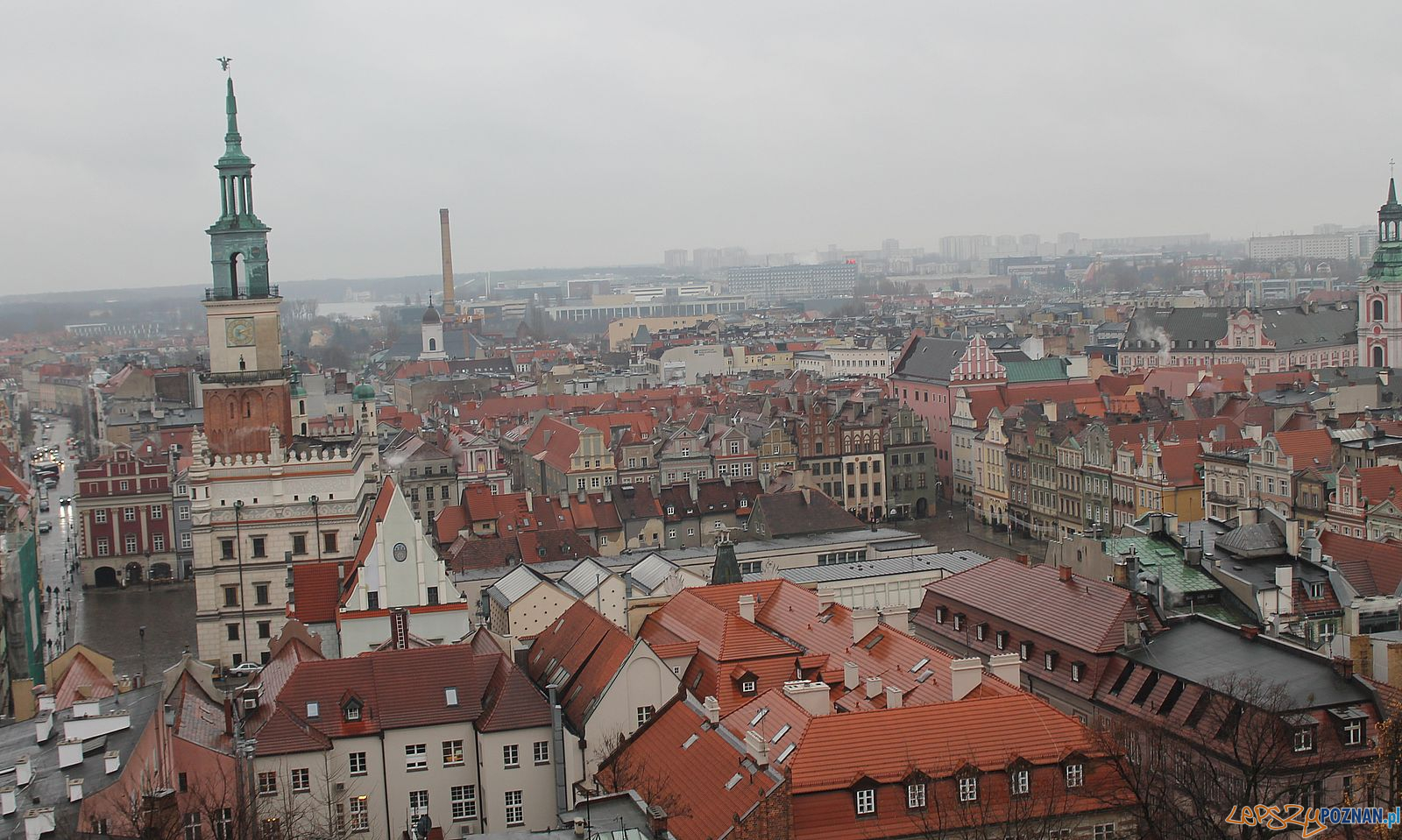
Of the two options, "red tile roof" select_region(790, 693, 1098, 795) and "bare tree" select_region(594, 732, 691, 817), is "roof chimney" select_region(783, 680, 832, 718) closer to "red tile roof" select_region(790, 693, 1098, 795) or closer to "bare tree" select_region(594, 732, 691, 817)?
"red tile roof" select_region(790, 693, 1098, 795)

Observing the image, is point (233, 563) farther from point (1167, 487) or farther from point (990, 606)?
point (1167, 487)

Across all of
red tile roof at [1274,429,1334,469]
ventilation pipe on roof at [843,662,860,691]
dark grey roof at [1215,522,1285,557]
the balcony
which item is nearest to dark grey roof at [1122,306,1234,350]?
red tile roof at [1274,429,1334,469]

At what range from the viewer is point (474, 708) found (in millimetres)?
37469

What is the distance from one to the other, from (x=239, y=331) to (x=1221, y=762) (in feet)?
130

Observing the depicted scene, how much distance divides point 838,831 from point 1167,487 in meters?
46.0

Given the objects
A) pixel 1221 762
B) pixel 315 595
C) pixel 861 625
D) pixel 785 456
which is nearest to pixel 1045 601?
pixel 861 625

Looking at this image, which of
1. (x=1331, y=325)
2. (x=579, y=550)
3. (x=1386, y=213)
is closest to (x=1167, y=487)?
(x=579, y=550)

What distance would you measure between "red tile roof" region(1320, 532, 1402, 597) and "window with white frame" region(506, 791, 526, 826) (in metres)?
24.4

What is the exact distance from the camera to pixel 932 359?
106m

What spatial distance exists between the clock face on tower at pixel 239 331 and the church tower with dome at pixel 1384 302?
82221mm

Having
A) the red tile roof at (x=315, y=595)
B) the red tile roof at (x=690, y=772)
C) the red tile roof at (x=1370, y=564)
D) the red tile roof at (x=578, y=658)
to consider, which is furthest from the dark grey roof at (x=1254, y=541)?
the red tile roof at (x=315, y=595)

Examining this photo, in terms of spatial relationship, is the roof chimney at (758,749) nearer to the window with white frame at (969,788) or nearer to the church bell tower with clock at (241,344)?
the window with white frame at (969,788)

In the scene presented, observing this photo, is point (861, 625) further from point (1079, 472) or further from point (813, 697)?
point (1079, 472)

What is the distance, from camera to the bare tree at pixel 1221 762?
98.9 ft
